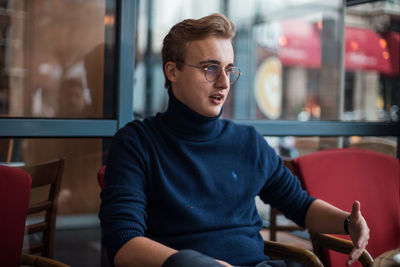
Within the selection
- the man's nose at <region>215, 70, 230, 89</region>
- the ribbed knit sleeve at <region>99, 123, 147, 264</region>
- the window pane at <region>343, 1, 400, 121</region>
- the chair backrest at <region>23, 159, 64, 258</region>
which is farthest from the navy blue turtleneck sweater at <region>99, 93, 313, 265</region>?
the window pane at <region>343, 1, 400, 121</region>

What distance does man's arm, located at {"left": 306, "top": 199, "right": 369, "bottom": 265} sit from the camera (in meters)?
1.35

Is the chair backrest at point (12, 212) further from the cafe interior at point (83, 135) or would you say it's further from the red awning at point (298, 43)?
the red awning at point (298, 43)

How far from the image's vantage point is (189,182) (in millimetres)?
1451

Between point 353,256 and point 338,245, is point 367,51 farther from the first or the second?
point 353,256

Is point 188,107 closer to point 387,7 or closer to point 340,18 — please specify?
point 340,18

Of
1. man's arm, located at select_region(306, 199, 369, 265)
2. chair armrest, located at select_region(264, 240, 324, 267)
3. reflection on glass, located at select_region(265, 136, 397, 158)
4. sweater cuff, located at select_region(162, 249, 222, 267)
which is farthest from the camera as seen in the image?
reflection on glass, located at select_region(265, 136, 397, 158)

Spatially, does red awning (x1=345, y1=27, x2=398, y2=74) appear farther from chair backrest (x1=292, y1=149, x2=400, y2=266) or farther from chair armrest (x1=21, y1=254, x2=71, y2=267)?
chair armrest (x1=21, y1=254, x2=71, y2=267)

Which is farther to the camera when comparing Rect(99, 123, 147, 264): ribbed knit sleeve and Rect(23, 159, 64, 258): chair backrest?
Rect(23, 159, 64, 258): chair backrest

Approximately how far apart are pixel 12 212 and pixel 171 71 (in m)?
0.71

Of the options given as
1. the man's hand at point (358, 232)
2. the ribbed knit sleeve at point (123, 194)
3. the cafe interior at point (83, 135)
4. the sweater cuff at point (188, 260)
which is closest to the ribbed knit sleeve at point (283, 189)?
the cafe interior at point (83, 135)

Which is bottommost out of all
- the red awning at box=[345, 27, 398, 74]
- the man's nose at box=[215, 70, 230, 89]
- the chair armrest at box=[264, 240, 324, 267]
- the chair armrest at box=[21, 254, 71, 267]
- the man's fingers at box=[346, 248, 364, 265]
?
the chair armrest at box=[264, 240, 324, 267]

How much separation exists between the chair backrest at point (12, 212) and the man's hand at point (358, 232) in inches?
41.8

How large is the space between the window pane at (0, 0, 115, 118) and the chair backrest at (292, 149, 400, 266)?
1081 millimetres

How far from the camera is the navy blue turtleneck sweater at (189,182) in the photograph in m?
1.35
